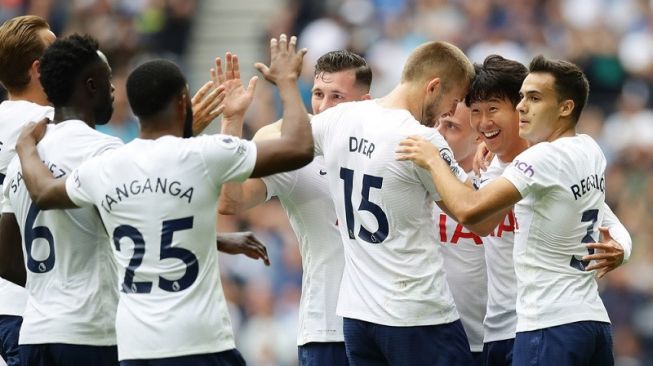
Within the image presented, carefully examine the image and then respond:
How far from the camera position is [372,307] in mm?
7391

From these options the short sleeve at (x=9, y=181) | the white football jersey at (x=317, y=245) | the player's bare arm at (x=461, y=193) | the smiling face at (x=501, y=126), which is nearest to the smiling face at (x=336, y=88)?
the white football jersey at (x=317, y=245)

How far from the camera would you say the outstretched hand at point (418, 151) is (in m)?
7.19

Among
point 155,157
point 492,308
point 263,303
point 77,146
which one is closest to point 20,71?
point 77,146

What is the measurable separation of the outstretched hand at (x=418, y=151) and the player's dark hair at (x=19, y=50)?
2.21 m

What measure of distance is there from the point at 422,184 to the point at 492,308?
1.17 m

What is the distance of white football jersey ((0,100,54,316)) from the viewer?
304 inches

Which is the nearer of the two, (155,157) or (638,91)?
(155,157)

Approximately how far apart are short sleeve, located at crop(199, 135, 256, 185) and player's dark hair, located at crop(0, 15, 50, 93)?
65.3 inches

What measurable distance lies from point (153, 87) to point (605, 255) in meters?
2.64

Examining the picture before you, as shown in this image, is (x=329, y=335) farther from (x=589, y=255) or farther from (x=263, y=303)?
(x=263, y=303)

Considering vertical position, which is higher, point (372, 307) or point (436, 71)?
point (436, 71)

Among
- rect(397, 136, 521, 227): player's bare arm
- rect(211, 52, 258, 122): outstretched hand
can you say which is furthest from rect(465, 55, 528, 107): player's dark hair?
rect(211, 52, 258, 122): outstretched hand

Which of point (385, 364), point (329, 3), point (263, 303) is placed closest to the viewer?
point (385, 364)

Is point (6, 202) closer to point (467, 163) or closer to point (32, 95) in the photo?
point (32, 95)
